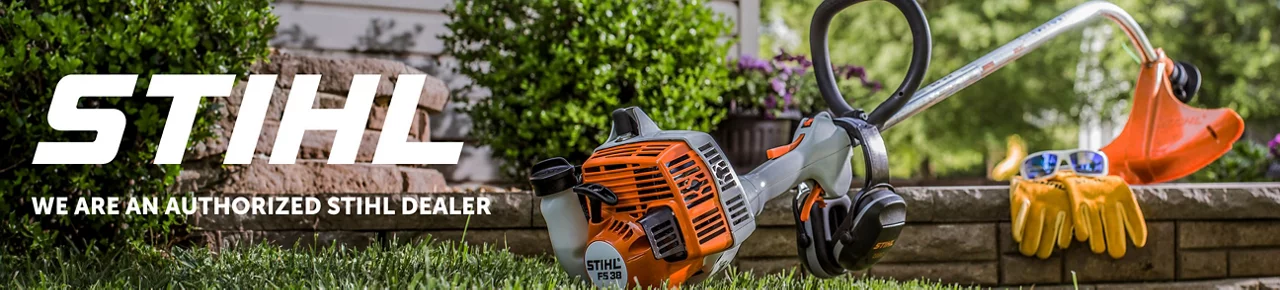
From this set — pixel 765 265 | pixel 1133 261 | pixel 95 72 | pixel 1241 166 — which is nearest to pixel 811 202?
pixel 765 265

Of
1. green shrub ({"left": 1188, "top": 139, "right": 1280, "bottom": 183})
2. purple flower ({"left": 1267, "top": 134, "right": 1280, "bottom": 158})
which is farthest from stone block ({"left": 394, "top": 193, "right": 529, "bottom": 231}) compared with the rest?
purple flower ({"left": 1267, "top": 134, "right": 1280, "bottom": 158})

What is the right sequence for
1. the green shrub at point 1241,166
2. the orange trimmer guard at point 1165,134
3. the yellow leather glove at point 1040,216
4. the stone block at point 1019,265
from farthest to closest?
the green shrub at point 1241,166 < the orange trimmer guard at point 1165,134 < the stone block at point 1019,265 < the yellow leather glove at point 1040,216

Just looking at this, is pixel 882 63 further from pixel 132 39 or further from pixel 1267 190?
pixel 132 39

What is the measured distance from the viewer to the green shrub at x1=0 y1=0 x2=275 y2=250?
2.83 m

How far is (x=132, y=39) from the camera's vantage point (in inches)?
113

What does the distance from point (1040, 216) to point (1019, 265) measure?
18cm

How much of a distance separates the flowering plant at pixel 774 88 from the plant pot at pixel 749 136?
0.03 meters

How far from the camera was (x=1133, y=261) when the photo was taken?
3.33 metres

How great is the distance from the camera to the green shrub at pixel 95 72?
2830 millimetres

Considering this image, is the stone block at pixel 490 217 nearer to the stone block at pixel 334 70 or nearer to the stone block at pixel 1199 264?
the stone block at pixel 334 70

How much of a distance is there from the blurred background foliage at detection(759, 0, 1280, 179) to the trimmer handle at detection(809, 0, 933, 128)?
9520 mm

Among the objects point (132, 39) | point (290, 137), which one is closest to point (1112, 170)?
point (290, 137)

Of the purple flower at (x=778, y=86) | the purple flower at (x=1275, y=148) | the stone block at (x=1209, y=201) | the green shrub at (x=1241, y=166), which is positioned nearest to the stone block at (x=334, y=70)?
the purple flower at (x=778, y=86)

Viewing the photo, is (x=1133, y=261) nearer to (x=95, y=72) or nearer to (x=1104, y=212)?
(x=1104, y=212)
